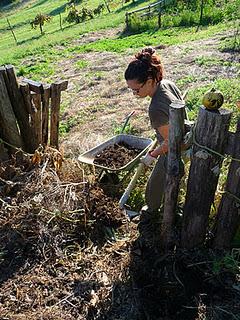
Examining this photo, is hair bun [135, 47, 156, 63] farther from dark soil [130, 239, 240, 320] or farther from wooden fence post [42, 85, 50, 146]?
dark soil [130, 239, 240, 320]

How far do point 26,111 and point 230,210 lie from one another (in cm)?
256

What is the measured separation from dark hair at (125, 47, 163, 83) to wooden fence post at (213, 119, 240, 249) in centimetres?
96

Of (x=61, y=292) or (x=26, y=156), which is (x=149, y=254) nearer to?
(x=61, y=292)

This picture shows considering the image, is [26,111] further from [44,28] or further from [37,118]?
[44,28]

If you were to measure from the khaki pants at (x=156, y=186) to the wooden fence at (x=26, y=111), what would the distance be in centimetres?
148

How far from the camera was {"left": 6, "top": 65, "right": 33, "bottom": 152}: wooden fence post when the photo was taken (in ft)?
14.7

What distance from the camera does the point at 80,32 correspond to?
17.1 m

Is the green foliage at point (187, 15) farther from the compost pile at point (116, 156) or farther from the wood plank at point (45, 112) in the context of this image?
the wood plank at point (45, 112)

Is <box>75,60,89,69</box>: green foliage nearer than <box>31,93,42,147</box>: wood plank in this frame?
No

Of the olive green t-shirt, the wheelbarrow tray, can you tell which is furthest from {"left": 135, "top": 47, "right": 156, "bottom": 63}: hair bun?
the wheelbarrow tray

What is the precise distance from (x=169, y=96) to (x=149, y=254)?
1407 millimetres

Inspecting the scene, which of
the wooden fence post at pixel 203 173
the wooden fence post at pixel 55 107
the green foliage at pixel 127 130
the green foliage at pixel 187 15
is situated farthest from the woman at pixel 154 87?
the green foliage at pixel 187 15

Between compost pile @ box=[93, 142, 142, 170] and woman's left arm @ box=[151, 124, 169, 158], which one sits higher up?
woman's left arm @ box=[151, 124, 169, 158]

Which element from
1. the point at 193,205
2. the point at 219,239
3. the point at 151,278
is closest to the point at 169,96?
the point at 193,205
